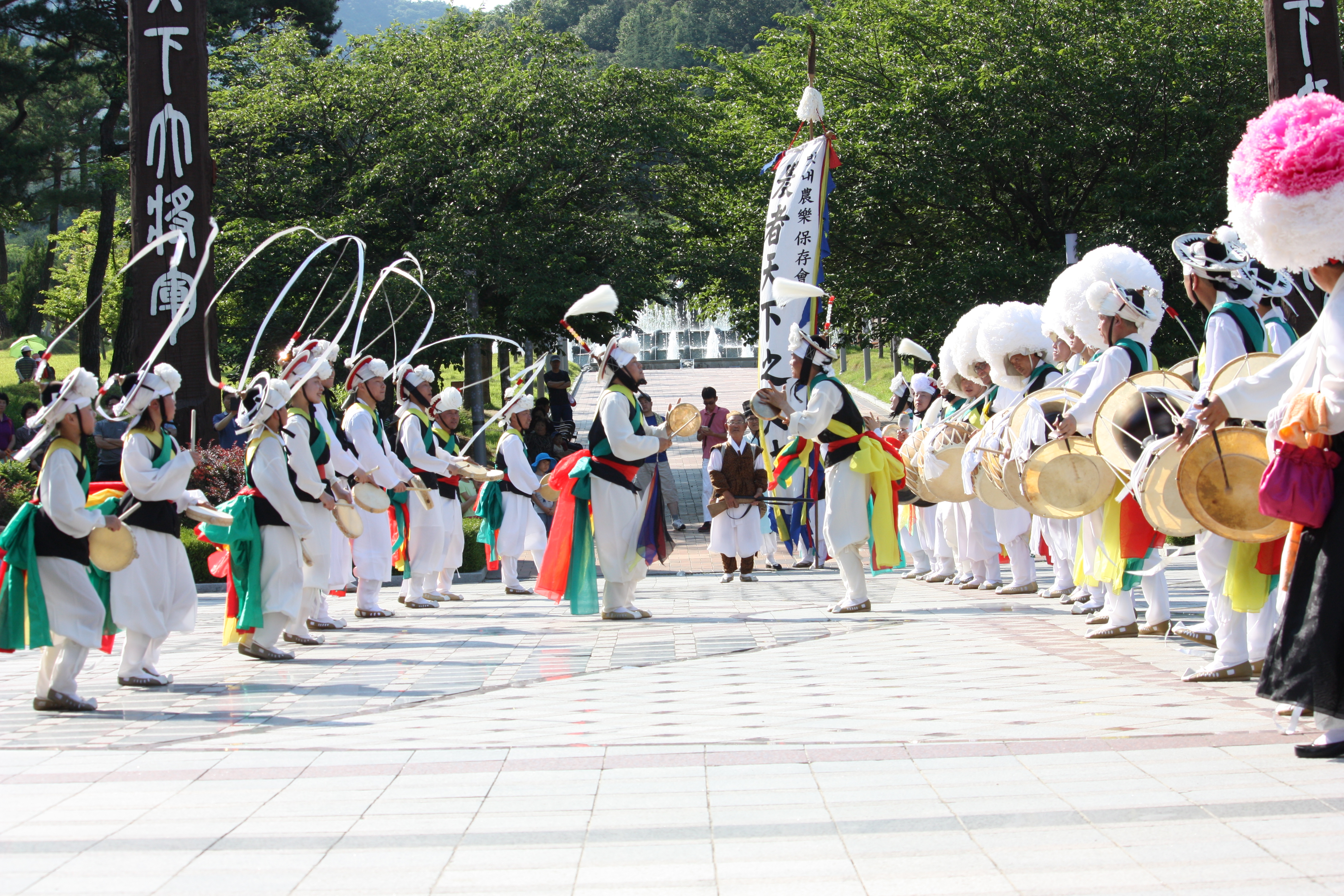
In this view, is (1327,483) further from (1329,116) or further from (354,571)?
(354,571)

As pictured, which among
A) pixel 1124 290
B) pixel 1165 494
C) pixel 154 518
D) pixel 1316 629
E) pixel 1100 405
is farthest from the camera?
pixel 1124 290

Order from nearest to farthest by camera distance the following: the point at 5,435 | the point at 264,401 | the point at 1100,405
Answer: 1. the point at 1100,405
2. the point at 264,401
3. the point at 5,435

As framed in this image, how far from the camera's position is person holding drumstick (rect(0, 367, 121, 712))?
6250mm

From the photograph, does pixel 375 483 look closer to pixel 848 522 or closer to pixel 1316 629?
pixel 848 522

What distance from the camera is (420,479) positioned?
423 inches

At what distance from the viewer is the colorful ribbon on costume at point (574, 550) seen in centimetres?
942

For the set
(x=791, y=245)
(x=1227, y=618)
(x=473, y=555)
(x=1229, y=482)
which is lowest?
(x=1227, y=618)

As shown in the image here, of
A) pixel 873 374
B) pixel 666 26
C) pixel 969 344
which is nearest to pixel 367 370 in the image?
pixel 969 344

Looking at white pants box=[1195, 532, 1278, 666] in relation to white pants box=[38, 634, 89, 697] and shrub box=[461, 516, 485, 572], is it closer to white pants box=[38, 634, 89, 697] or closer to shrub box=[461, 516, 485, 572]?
white pants box=[38, 634, 89, 697]

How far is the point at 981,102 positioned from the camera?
68.2 ft

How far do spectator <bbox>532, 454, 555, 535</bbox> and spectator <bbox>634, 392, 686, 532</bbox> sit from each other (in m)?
1.15

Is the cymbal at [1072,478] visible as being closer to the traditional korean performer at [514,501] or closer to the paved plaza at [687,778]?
the paved plaza at [687,778]

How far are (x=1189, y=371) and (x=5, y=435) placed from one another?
15.7m

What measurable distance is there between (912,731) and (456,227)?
1682 centimetres
